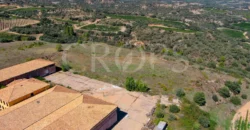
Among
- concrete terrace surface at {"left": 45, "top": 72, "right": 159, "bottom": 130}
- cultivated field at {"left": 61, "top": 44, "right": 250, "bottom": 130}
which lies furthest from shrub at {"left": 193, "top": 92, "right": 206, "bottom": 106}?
concrete terrace surface at {"left": 45, "top": 72, "right": 159, "bottom": 130}

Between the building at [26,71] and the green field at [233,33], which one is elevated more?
the green field at [233,33]

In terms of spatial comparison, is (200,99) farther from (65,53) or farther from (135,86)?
(65,53)

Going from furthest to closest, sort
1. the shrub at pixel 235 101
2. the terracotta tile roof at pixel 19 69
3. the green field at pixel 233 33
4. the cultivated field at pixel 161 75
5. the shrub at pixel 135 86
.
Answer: the green field at pixel 233 33, the shrub at pixel 235 101, the shrub at pixel 135 86, the terracotta tile roof at pixel 19 69, the cultivated field at pixel 161 75

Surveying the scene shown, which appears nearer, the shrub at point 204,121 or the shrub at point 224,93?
the shrub at point 204,121

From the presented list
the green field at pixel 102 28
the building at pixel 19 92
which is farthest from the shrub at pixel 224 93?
the green field at pixel 102 28

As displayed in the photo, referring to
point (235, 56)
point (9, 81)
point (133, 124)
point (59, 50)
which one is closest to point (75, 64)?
point (59, 50)

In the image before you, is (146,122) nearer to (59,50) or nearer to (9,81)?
(9,81)

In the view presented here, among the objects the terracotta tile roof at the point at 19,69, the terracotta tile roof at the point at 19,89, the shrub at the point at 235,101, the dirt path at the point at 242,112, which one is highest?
the terracotta tile roof at the point at 19,69

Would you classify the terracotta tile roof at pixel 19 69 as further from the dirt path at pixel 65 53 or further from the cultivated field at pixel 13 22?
the cultivated field at pixel 13 22
